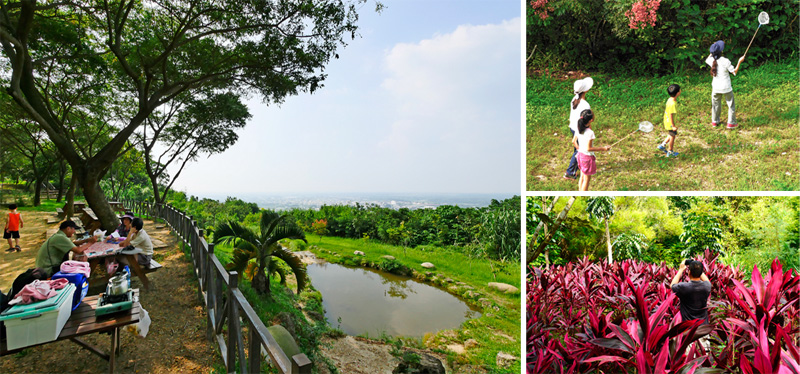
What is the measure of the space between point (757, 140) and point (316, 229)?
19079 millimetres

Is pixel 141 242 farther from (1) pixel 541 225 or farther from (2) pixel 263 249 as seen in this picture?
(1) pixel 541 225

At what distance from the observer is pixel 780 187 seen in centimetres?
128

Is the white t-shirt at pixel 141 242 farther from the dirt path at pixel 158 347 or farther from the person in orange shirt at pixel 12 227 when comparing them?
the person in orange shirt at pixel 12 227

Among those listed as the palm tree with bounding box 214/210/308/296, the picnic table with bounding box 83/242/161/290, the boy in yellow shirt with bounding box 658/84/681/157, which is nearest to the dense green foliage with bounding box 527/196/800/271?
the boy in yellow shirt with bounding box 658/84/681/157

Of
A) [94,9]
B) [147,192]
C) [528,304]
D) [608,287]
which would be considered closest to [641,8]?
[608,287]

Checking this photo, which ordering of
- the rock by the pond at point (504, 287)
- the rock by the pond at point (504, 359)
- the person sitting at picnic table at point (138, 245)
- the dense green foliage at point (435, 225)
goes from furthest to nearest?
the dense green foliage at point (435, 225), the rock by the pond at point (504, 287), the rock by the pond at point (504, 359), the person sitting at picnic table at point (138, 245)

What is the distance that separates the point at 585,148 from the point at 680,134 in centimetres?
56

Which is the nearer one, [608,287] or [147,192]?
[608,287]

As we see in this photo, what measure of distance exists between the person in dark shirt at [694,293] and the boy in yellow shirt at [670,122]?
0.51m

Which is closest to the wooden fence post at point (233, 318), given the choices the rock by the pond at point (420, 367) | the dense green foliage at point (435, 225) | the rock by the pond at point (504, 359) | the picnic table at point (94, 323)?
the picnic table at point (94, 323)

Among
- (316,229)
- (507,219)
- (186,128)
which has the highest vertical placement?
(186,128)

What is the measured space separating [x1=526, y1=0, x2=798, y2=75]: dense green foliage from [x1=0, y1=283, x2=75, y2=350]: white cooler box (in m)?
3.43

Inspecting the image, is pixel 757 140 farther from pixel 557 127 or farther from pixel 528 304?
pixel 528 304

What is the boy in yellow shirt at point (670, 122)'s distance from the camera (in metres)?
1.64
